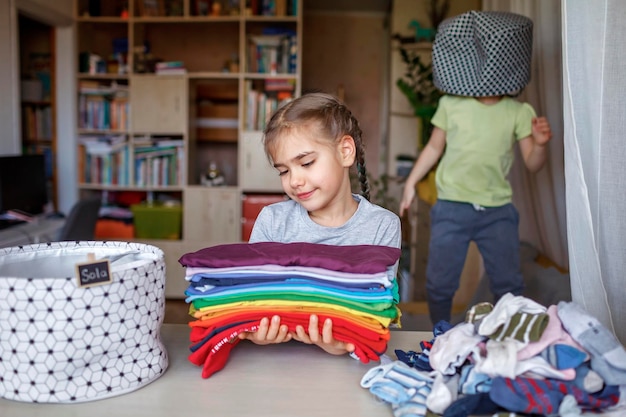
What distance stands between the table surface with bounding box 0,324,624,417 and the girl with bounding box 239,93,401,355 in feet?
1.19

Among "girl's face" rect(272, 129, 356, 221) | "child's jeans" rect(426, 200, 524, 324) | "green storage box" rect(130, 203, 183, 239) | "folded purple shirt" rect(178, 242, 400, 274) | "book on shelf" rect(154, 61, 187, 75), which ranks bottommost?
"green storage box" rect(130, 203, 183, 239)

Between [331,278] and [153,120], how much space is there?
3.87 metres

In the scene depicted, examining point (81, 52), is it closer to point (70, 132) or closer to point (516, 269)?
point (70, 132)

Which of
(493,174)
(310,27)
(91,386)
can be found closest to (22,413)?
(91,386)

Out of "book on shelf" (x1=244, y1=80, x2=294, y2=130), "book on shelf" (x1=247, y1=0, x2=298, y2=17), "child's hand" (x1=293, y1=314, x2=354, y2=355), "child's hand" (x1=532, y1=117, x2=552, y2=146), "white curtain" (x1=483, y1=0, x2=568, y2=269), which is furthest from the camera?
"book on shelf" (x1=244, y1=80, x2=294, y2=130)

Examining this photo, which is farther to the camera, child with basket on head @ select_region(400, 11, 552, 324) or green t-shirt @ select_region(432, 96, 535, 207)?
green t-shirt @ select_region(432, 96, 535, 207)

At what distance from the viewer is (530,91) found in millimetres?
2867

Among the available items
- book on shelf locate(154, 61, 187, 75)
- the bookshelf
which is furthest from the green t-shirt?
book on shelf locate(154, 61, 187, 75)

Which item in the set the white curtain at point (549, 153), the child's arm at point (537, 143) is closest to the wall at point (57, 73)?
the white curtain at point (549, 153)

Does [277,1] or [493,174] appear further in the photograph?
[277,1]

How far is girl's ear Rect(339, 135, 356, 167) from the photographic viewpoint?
1.32m

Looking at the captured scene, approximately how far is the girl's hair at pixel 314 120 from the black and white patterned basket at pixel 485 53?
100 cm

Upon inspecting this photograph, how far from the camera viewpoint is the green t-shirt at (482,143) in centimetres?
232

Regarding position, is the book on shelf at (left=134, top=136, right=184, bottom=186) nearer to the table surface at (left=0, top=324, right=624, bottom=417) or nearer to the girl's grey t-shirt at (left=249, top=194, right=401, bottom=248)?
the girl's grey t-shirt at (left=249, top=194, right=401, bottom=248)
